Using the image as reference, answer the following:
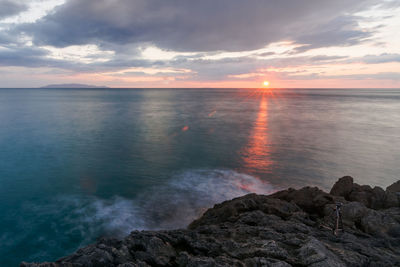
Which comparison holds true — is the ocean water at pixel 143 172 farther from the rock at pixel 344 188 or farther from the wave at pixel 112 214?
the rock at pixel 344 188

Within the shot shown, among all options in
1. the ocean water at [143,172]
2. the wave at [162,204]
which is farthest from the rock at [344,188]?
the ocean water at [143,172]

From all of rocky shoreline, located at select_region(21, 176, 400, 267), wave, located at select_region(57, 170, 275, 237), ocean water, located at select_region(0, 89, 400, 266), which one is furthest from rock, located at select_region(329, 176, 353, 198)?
ocean water, located at select_region(0, 89, 400, 266)

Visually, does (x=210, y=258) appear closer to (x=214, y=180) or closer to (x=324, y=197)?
(x=324, y=197)

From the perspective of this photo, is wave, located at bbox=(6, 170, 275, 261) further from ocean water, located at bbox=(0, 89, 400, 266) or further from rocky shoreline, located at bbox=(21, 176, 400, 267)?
rocky shoreline, located at bbox=(21, 176, 400, 267)

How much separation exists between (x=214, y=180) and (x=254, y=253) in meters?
16.5

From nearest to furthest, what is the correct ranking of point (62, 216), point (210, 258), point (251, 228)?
point (210, 258)
point (251, 228)
point (62, 216)

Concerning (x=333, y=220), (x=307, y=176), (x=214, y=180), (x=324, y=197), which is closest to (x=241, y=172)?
(x=214, y=180)

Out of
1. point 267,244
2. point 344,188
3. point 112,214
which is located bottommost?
point 112,214

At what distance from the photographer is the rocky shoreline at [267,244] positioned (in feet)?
28.0

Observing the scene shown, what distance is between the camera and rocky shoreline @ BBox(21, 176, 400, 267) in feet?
28.0

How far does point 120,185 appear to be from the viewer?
24594 millimetres

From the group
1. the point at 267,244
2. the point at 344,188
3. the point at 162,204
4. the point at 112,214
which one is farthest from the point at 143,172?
the point at 267,244

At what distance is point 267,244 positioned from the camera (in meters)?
9.33

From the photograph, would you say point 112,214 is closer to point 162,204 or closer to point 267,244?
point 162,204
